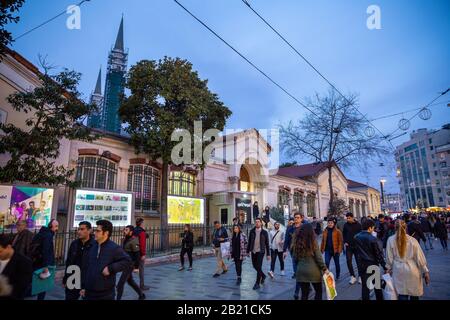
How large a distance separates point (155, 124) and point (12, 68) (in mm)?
6369

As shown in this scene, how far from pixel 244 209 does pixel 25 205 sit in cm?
1476

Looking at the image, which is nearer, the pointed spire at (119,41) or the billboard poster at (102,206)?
the billboard poster at (102,206)

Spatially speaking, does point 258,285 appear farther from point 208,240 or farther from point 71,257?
point 208,240

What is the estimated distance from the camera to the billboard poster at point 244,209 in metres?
20.9

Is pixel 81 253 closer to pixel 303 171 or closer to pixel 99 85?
pixel 303 171

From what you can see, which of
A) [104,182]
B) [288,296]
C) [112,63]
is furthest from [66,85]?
[112,63]

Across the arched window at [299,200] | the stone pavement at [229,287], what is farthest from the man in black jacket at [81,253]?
the arched window at [299,200]

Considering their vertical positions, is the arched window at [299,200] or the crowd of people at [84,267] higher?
the arched window at [299,200]

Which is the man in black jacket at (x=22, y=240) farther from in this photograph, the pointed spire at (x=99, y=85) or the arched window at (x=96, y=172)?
the pointed spire at (x=99, y=85)

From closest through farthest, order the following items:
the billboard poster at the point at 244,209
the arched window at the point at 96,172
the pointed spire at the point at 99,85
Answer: the arched window at the point at 96,172 → the billboard poster at the point at 244,209 → the pointed spire at the point at 99,85

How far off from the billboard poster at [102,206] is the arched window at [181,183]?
212 inches

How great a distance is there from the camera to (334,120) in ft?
69.0

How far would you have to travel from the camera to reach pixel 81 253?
15.7ft

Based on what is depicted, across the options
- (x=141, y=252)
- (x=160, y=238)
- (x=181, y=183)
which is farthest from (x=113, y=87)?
(x=141, y=252)
